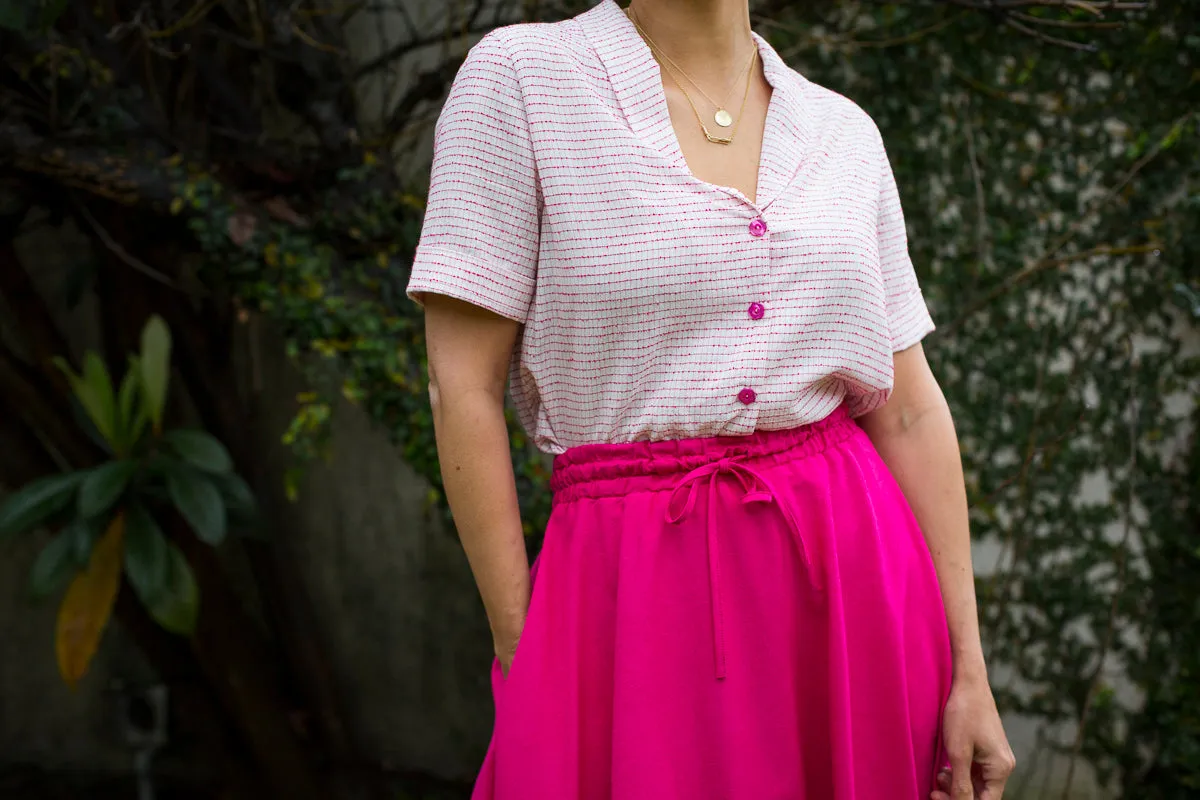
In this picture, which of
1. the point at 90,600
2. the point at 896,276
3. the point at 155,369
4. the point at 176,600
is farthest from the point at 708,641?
the point at 90,600

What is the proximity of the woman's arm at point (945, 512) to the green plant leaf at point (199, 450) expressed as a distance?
6.44ft

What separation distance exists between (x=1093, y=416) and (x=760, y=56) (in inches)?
74.5

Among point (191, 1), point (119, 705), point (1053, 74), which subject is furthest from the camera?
point (119, 705)

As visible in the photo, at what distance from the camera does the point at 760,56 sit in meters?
1.29

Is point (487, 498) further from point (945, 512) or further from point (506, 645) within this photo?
point (945, 512)

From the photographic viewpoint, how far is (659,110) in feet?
3.71

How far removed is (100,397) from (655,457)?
217 centimetres

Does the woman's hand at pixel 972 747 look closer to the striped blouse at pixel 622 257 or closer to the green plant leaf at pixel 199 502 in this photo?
the striped blouse at pixel 622 257

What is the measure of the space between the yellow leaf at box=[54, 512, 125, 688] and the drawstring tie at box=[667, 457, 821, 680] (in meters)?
2.21

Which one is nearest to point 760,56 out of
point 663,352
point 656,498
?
point 663,352

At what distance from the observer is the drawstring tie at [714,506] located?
1058 millimetres

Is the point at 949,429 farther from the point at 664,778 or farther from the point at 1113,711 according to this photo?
the point at 1113,711

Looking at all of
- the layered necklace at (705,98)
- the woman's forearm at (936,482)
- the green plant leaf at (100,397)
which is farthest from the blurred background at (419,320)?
the layered necklace at (705,98)

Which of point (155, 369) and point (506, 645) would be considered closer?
point (506, 645)
